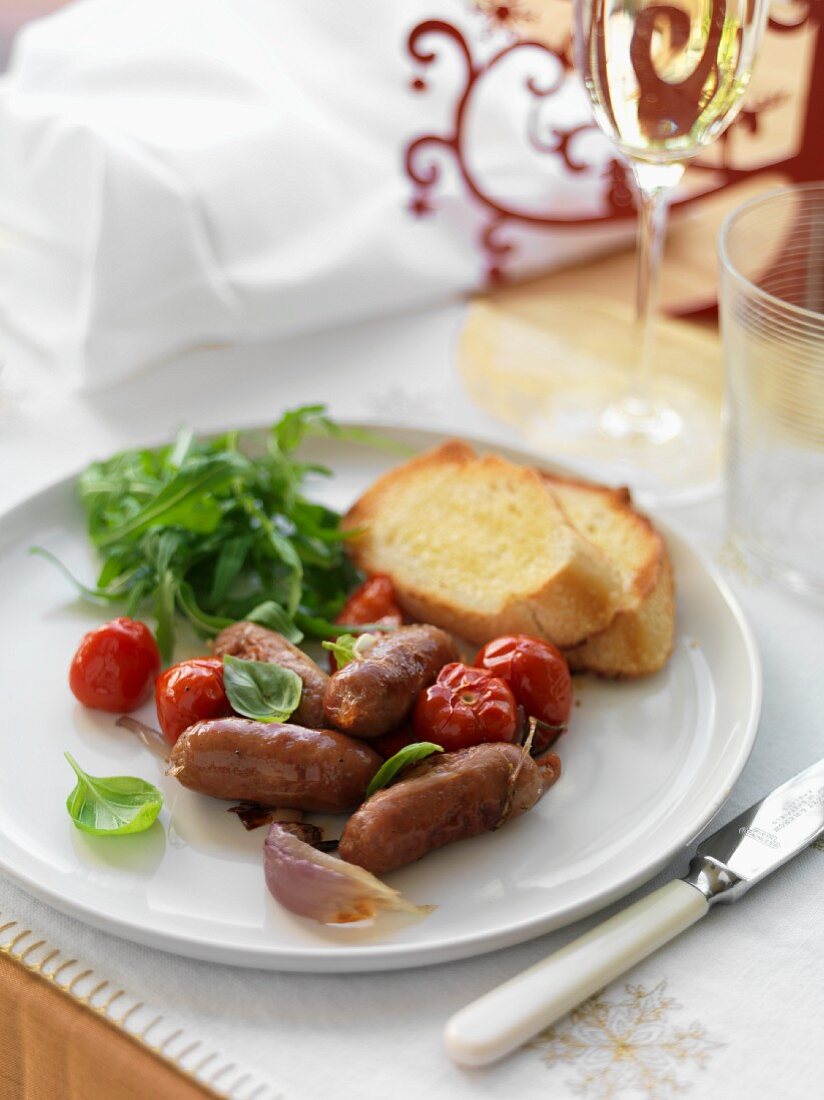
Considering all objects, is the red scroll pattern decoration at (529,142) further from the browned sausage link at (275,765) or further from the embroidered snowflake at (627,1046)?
the embroidered snowflake at (627,1046)

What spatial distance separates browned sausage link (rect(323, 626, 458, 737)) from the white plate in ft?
0.60

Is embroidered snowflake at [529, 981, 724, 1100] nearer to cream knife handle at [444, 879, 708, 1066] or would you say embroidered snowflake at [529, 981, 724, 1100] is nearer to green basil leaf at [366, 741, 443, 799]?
cream knife handle at [444, 879, 708, 1066]

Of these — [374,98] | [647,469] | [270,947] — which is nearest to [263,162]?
[374,98]

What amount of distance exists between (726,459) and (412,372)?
82 cm

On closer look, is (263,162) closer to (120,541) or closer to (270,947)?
(120,541)

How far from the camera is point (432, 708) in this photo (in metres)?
1.62

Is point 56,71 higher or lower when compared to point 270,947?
higher

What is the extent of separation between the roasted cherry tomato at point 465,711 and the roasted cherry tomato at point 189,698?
0.26 meters

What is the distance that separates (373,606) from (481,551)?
0.21 metres

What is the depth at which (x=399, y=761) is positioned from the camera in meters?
1.53

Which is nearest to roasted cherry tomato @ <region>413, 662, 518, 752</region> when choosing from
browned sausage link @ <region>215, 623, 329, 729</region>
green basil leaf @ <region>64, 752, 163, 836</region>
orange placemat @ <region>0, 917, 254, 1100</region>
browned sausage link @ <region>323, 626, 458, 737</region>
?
browned sausage link @ <region>323, 626, 458, 737</region>

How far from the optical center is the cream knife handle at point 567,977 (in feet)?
4.18

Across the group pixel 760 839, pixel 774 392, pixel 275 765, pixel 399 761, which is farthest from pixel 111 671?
pixel 774 392

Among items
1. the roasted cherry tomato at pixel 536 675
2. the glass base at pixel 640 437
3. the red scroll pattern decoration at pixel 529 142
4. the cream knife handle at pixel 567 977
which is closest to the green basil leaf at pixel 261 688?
the roasted cherry tomato at pixel 536 675
